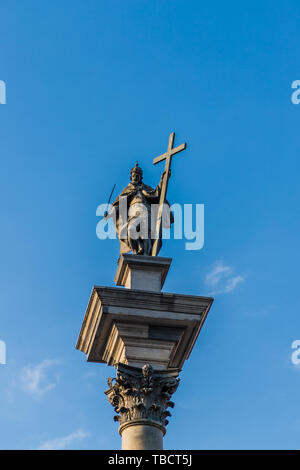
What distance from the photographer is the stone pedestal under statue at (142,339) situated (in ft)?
63.4

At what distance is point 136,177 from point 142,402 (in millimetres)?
5832

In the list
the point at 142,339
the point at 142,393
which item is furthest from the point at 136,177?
the point at 142,393

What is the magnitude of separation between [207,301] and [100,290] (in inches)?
86.9

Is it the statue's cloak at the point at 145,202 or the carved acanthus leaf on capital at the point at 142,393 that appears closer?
the carved acanthus leaf on capital at the point at 142,393

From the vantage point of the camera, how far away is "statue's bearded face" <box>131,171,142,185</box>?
22.9m

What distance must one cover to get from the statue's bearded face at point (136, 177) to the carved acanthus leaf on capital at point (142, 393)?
4.96 meters

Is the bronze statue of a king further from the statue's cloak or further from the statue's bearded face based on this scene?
the statue's bearded face

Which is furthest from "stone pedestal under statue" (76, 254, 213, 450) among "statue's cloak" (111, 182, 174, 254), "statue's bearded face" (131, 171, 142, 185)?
"statue's bearded face" (131, 171, 142, 185)

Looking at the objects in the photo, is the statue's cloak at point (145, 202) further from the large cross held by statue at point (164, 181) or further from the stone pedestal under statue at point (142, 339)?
the stone pedestal under statue at point (142, 339)

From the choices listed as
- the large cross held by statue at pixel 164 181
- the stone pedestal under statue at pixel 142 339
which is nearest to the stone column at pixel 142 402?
the stone pedestal under statue at pixel 142 339

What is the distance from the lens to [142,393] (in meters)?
19.5
